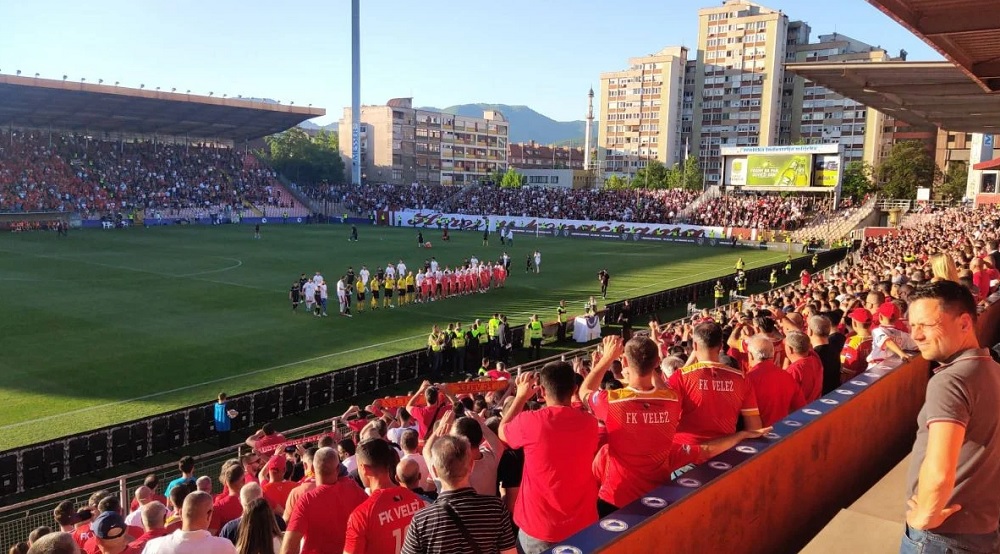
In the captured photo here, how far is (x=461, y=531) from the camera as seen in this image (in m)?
3.46

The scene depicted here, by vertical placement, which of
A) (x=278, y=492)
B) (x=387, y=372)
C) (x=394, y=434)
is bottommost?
(x=387, y=372)

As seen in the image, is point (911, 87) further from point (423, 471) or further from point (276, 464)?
point (276, 464)

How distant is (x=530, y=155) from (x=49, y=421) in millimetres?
164389

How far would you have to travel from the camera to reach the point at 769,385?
18.0 feet

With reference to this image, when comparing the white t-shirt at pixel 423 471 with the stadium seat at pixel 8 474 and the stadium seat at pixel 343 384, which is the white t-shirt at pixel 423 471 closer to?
the stadium seat at pixel 8 474

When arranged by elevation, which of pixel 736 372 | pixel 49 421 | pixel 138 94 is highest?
pixel 138 94

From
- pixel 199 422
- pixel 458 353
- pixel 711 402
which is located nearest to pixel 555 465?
pixel 711 402

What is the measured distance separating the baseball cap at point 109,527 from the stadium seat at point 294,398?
31.0ft

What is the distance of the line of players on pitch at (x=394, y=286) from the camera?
2523 centimetres

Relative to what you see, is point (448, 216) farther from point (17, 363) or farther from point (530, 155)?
point (530, 155)

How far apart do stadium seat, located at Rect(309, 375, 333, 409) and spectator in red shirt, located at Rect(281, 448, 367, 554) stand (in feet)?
36.3

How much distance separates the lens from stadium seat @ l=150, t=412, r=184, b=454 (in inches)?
506

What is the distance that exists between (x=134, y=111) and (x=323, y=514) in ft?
226

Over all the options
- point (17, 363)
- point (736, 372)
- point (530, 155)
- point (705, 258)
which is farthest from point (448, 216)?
point (530, 155)
